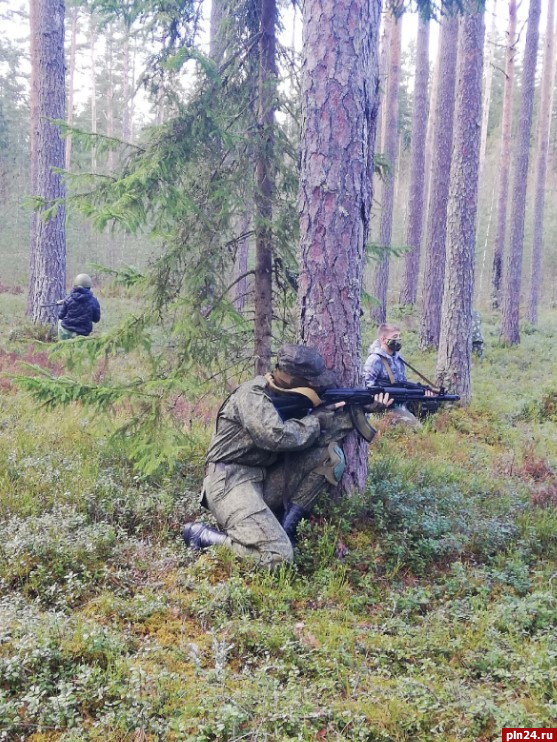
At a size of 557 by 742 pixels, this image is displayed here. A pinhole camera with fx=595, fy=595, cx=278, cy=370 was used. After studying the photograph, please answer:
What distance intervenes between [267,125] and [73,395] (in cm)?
352

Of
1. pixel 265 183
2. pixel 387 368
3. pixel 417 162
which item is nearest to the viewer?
pixel 265 183

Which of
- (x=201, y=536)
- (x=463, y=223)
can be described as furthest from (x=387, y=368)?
(x=201, y=536)

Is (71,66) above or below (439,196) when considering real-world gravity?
above

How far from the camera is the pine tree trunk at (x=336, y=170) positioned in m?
5.07

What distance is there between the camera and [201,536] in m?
4.88

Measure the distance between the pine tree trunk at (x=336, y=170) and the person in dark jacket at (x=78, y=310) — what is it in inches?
269

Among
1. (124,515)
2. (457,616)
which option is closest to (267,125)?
(124,515)

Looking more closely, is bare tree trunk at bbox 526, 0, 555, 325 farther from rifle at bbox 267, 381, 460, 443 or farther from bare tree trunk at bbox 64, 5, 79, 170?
bare tree trunk at bbox 64, 5, 79, 170

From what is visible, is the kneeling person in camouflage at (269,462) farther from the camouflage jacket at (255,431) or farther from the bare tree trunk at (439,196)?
the bare tree trunk at (439,196)

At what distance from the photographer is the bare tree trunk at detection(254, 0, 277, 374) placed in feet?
21.1

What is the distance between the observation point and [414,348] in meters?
15.9

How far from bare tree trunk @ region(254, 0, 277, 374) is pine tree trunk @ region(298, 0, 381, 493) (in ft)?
3.83

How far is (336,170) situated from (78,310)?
729cm

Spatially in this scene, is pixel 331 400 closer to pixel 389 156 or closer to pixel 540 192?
pixel 389 156
